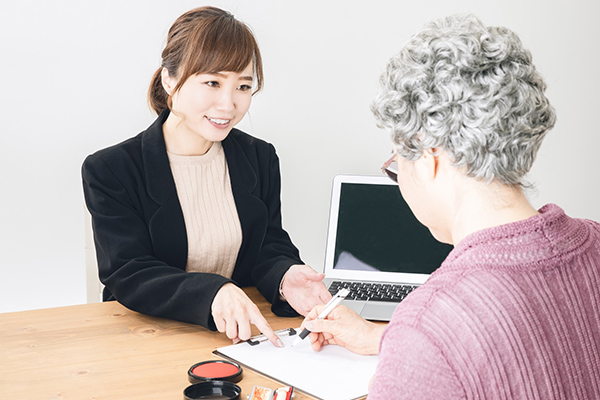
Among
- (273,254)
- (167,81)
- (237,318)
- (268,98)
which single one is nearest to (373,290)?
(273,254)

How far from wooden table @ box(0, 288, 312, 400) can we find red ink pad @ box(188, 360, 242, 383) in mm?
21

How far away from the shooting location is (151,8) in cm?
235

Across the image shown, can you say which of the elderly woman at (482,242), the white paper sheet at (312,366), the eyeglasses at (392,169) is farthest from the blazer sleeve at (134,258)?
the elderly woman at (482,242)

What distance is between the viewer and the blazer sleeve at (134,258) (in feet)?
4.68

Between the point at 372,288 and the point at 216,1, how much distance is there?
1.36 metres

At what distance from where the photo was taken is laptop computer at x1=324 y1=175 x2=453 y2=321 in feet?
5.84

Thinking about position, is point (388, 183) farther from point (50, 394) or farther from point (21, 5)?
point (21, 5)

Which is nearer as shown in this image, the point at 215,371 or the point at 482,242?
the point at 482,242

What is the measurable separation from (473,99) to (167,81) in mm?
1124

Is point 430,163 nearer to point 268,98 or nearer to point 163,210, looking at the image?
point 163,210

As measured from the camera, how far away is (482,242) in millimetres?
802

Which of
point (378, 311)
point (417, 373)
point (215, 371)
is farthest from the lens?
point (378, 311)

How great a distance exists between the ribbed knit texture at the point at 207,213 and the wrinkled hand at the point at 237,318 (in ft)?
1.20

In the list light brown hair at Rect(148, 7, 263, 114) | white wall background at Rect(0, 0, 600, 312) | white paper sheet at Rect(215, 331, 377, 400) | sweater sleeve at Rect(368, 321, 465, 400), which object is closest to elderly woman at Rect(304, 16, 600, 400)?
sweater sleeve at Rect(368, 321, 465, 400)
